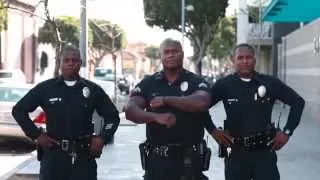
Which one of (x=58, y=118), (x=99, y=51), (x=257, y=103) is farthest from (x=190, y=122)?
(x=99, y=51)

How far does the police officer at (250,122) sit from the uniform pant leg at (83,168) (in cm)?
103

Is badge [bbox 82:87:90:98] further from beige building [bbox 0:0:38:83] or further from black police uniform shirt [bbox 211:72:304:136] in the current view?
beige building [bbox 0:0:38:83]

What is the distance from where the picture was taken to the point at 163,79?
5.41m

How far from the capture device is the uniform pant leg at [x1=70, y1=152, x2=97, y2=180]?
5.62m

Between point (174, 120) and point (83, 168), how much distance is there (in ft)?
3.00

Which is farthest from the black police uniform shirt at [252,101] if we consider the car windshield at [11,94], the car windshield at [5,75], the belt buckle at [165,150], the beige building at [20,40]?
the beige building at [20,40]

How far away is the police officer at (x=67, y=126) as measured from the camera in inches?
221

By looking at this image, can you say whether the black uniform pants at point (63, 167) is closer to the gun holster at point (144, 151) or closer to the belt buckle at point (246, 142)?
the gun holster at point (144, 151)

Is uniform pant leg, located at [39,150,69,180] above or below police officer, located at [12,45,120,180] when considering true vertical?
below

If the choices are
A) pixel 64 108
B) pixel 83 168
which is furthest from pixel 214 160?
pixel 64 108

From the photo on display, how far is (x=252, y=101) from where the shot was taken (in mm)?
5703

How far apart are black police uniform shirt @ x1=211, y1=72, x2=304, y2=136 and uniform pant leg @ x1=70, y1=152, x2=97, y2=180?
3.59ft

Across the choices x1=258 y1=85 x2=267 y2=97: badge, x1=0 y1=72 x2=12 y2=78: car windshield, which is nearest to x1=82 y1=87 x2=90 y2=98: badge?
x1=258 y1=85 x2=267 y2=97: badge

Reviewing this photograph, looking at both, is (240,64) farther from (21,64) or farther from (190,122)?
(21,64)
